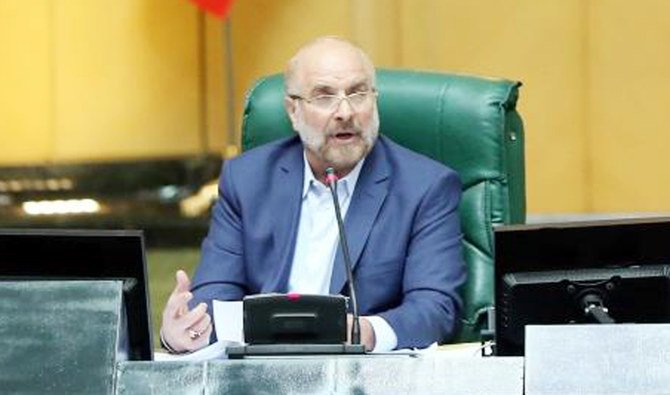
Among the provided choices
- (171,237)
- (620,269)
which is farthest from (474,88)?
(171,237)

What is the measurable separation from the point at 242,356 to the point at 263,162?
4.06ft

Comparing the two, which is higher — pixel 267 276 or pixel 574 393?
pixel 267 276

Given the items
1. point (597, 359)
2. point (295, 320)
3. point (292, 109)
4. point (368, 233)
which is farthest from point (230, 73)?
point (597, 359)

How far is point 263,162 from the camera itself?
431cm

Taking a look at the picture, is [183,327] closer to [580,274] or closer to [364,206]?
[364,206]

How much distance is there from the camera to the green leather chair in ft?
14.1

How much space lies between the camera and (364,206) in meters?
4.18

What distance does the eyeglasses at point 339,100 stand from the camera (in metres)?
4.17

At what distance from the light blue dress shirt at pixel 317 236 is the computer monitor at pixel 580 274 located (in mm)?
981

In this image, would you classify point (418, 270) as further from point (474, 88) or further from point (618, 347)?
point (618, 347)

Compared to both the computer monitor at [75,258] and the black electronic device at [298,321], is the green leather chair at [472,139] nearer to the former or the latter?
the black electronic device at [298,321]

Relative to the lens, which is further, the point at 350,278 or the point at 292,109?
the point at 292,109

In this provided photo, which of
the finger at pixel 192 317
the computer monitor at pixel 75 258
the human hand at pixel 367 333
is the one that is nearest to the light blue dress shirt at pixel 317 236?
the human hand at pixel 367 333

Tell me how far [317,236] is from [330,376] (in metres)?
1.30
